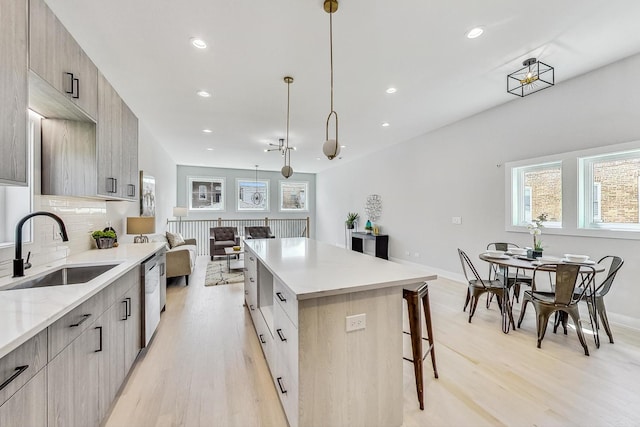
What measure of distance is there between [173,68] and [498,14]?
10.2 ft

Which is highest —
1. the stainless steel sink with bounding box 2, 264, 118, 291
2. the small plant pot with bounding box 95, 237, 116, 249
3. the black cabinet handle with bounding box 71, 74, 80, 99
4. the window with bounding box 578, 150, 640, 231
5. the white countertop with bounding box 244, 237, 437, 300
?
the black cabinet handle with bounding box 71, 74, 80, 99

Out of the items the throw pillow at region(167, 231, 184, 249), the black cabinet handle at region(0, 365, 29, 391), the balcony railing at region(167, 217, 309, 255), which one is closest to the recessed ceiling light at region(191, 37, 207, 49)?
the black cabinet handle at region(0, 365, 29, 391)

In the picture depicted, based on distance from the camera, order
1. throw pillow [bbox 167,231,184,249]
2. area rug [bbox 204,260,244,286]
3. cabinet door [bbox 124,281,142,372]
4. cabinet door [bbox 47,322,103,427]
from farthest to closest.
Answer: throw pillow [bbox 167,231,184,249], area rug [bbox 204,260,244,286], cabinet door [bbox 124,281,142,372], cabinet door [bbox 47,322,103,427]

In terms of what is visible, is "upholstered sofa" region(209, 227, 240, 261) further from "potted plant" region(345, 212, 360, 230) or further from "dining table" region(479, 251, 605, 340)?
"dining table" region(479, 251, 605, 340)

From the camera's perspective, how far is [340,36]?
2.40 metres

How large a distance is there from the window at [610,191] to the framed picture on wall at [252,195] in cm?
827

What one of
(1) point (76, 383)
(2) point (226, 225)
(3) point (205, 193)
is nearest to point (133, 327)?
(1) point (76, 383)

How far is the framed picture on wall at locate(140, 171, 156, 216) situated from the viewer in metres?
4.45

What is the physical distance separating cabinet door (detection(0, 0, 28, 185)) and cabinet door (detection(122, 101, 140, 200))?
154 centimetres

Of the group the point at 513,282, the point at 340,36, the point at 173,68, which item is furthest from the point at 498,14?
the point at 173,68

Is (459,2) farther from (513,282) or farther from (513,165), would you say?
(513,282)

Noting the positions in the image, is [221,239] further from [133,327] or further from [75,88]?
[75,88]

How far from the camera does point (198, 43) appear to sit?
8.05ft

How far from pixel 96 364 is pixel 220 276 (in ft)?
12.8
